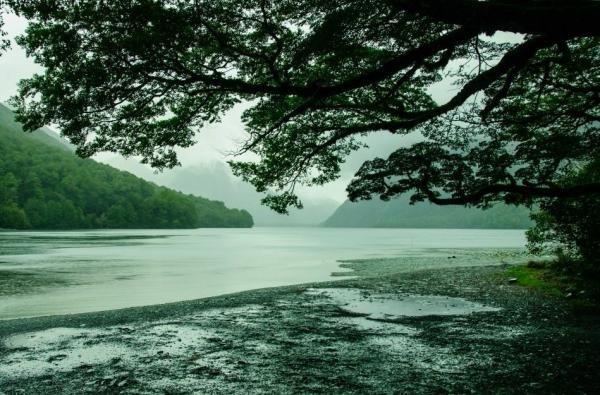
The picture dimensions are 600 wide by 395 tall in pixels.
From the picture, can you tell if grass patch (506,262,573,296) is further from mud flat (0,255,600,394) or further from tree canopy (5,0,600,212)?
tree canopy (5,0,600,212)

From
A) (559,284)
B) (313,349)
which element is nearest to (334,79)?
(313,349)

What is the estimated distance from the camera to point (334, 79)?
1363 centimetres

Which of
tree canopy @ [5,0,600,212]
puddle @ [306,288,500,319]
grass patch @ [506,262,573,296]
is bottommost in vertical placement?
puddle @ [306,288,500,319]

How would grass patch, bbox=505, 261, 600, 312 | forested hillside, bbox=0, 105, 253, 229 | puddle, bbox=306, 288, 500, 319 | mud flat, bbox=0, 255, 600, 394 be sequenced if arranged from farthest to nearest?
forested hillside, bbox=0, 105, 253, 229 → puddle, bbox=306, 288, 500, 319 → grass patch, bbox=505, 261, 600, 312 → mud flat, bbox=0, 255, 600, 394

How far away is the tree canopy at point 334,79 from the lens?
30.5ft

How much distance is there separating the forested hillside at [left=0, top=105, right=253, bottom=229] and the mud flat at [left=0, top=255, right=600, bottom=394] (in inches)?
4787

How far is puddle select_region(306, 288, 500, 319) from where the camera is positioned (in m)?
15.0

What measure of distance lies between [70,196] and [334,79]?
494 feet

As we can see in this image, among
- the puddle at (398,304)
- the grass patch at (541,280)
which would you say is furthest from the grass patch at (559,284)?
the puddle at (398,304)

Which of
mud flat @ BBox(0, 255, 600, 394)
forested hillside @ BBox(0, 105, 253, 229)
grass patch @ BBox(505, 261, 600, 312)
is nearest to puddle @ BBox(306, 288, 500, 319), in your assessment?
mud flat @ BBox(0, 255, 600, 394)

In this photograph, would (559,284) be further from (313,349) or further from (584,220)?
(313,349)

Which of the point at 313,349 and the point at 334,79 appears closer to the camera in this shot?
the point at 313,349

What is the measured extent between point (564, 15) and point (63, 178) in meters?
163

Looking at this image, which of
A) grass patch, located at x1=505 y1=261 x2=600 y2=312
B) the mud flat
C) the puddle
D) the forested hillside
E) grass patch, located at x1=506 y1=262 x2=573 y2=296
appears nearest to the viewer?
the mud flat
